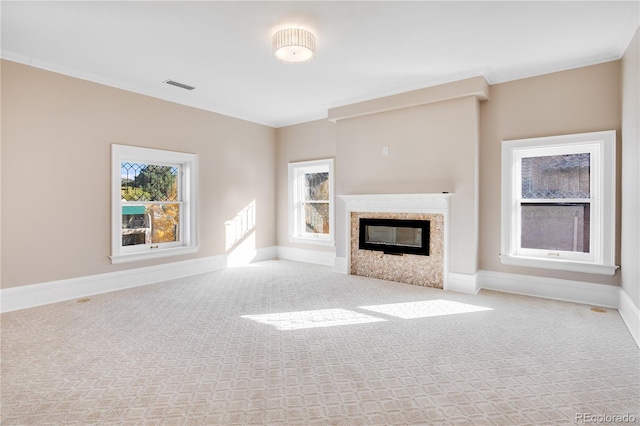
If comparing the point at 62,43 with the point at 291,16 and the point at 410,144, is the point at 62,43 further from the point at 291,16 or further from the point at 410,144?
the point at 410,144

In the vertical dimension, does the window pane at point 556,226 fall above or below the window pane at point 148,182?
below

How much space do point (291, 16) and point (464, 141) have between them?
271cm

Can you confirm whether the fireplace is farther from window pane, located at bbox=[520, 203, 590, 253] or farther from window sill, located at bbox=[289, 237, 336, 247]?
window pane, located at bbox=[520, 203, 590, 253]

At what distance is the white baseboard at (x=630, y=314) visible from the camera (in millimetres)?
2776

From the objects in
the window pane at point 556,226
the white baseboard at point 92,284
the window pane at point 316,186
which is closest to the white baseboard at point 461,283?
the window pane at point 556,226

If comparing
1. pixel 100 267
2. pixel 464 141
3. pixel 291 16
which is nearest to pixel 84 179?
pixel 100 267

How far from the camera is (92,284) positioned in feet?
13.6

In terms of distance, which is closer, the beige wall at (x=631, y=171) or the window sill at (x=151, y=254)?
the beige wall at (x=631, y=171)

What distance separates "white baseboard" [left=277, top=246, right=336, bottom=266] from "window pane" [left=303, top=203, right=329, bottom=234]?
0.43m

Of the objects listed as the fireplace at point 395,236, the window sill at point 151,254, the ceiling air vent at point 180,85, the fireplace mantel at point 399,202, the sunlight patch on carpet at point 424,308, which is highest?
the ceiling air vent at point 180,85

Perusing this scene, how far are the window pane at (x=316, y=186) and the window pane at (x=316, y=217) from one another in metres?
0.14

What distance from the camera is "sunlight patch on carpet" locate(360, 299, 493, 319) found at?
11.2 ft

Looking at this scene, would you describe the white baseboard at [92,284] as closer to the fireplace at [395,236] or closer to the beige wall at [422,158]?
the beige wall at [422,158]

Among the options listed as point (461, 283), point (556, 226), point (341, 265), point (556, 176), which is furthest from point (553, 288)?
point (341, 265)
